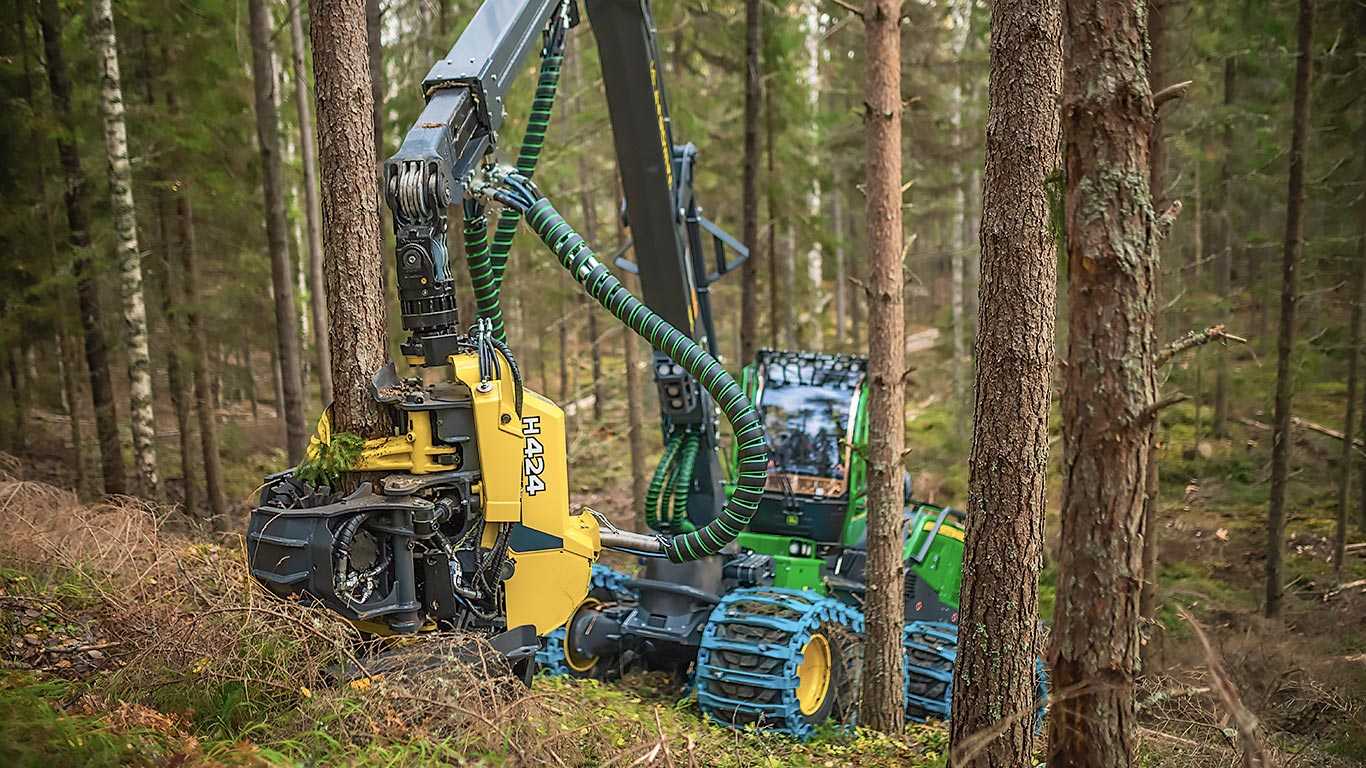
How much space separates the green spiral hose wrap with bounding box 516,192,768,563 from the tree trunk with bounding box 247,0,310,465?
615 cm

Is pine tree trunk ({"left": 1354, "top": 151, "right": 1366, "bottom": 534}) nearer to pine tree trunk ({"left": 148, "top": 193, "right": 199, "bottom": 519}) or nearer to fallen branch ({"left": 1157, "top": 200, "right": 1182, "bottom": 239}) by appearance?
fallen branch ({"left": 1157, "top": 200, "right": 1182, "bottom": 239})

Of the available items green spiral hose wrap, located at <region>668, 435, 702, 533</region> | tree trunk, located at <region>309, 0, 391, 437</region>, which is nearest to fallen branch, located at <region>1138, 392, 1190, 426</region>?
tree trunk, located at <region>309, 0, 391, 437</region>

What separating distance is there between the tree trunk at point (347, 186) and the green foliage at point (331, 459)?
0.54 metres

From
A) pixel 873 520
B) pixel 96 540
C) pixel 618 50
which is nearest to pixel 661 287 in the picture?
pixel 618 50

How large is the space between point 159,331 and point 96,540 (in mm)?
7417

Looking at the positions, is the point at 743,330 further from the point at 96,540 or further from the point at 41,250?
the point at 41,250

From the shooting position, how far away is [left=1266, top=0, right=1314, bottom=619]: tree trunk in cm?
1079

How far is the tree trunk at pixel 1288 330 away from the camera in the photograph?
35.4ft

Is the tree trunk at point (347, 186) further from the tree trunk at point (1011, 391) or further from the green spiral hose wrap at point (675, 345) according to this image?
the tree trunk at point (1011, 391)

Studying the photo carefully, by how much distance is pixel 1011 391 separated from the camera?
4359 mm

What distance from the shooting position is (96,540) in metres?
6.81

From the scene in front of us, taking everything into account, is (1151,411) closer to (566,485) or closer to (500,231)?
(566,485)

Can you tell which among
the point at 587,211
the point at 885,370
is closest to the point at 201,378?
the point at 587,211

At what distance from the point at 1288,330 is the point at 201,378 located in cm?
1349
